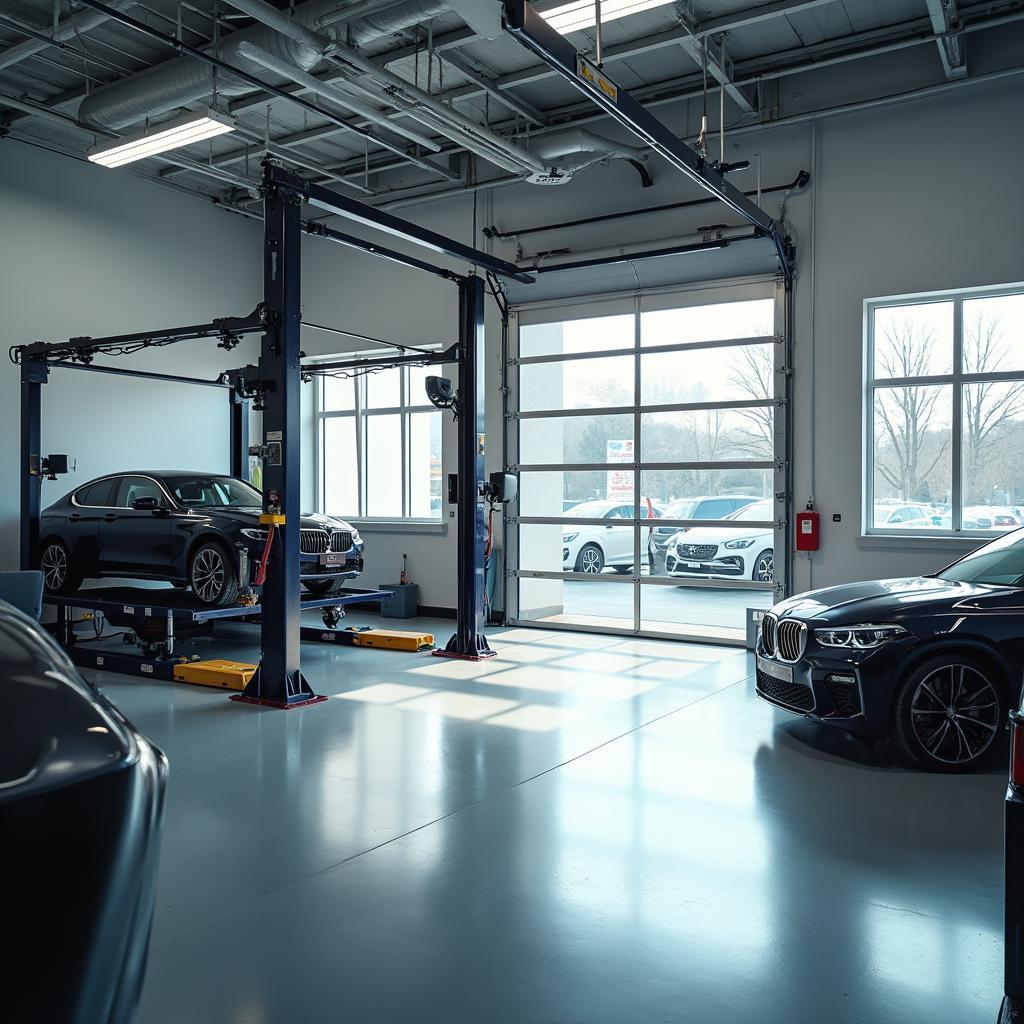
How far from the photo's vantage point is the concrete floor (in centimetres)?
274

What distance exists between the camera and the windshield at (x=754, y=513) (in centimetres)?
943

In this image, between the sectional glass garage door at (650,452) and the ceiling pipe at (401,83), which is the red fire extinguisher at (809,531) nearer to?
the sectional glass garage door at (650,452)

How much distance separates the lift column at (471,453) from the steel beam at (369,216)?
38cm

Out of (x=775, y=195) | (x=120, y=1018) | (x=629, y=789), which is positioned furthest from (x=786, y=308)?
(x=120, y=1018)

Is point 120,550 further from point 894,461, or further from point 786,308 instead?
point 894,461

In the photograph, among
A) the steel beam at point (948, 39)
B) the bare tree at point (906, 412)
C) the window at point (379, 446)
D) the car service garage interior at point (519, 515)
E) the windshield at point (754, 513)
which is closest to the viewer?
the car service garage interior at point (519, 515)

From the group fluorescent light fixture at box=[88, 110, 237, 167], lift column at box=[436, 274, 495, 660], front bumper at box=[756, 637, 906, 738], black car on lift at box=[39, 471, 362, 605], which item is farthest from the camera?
lift column at box=[436, 274, 495, 660]

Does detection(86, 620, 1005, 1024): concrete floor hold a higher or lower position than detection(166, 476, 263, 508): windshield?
lower

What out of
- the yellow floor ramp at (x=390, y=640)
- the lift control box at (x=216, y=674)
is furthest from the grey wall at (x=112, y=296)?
the yellow floor ramp at (x=390, y=640)

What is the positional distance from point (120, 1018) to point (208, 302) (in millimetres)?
12211

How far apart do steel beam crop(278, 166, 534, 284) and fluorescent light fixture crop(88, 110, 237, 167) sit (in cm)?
127

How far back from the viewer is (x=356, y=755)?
541 cm

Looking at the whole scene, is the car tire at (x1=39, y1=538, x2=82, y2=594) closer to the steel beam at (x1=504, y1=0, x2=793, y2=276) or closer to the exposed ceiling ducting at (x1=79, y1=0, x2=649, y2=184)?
the exposed ceiling ducting at (x1=79, y1=0, x2=649, y2=184)

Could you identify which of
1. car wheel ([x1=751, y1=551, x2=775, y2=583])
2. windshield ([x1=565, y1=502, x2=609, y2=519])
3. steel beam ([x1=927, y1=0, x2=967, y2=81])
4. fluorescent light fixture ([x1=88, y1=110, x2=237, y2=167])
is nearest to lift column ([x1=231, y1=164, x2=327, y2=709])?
fluorescent light fixture ([x1=88, y1=110, x2=237, y2=167])
